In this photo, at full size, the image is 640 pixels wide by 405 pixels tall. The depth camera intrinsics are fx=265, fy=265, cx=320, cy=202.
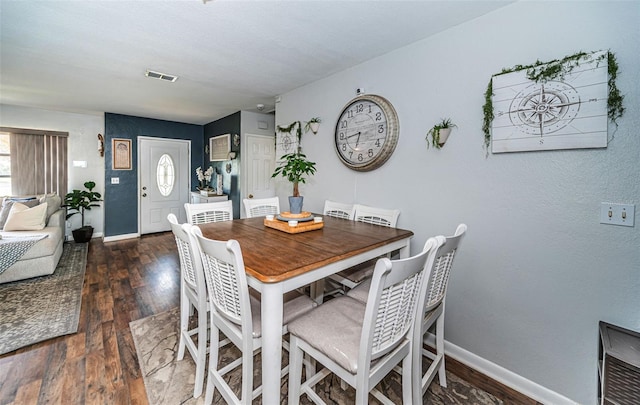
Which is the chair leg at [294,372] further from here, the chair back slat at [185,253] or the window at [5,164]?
the window at [5,164]

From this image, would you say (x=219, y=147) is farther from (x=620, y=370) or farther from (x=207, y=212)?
(x=620, y=370)

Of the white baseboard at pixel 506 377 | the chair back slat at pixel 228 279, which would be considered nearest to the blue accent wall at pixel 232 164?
the chair back slat at pixel 228 279

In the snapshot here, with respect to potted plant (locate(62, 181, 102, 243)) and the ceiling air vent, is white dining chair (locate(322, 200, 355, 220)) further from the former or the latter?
potted plant (locate(62, 181, 102, 243))

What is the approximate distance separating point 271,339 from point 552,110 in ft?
6.32

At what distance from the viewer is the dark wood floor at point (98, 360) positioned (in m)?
1.54

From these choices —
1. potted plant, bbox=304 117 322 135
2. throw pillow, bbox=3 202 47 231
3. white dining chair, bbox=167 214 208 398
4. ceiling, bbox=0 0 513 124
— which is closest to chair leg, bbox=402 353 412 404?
white dining chair, bbox=167 214 208 398

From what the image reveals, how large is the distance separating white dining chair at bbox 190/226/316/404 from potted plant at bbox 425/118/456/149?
154 centimetres

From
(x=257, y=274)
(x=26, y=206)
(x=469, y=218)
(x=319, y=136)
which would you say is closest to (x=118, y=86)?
(x=26, y=206)

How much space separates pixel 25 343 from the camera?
1.96 m

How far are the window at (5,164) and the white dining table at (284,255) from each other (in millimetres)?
4723

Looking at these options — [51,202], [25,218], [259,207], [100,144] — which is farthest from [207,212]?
[100,144]

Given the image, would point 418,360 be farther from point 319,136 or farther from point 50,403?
point 319,136

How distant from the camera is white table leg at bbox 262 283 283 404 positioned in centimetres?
110

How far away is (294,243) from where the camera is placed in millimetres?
1605
